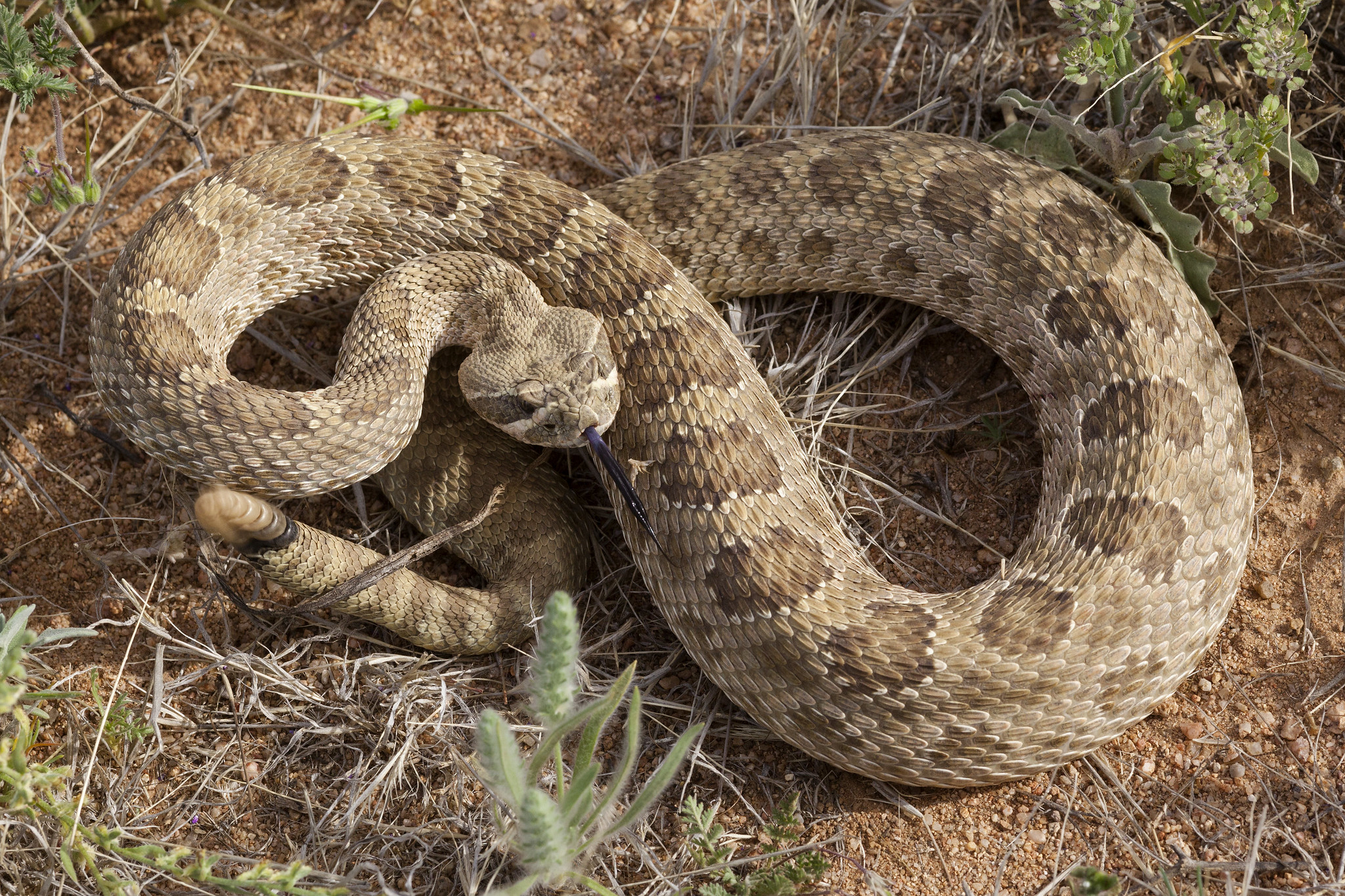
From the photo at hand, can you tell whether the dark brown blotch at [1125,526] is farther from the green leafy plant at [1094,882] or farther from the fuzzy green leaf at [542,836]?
the fuzzy green leaf at [542,836]

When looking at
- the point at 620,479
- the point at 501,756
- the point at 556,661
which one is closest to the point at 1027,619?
the point at 620,479

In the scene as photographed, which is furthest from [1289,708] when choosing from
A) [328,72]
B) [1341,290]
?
[328,72]

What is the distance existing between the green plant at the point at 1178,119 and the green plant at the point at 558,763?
3220 millimetres

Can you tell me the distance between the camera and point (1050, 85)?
516cm

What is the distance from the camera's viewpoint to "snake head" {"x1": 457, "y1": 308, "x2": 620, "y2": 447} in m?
4.27

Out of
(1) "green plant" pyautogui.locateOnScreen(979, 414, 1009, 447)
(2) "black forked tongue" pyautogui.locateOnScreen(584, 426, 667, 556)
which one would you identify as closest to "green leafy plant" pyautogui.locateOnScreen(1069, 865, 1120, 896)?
Result: (2) "black forked tongue" pyautogui.locateOnScreen(584, 426, 667, 556)

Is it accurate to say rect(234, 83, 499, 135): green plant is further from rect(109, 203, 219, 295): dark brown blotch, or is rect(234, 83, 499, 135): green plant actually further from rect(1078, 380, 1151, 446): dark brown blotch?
rect(1078, 380, 1151, 446): dark brown blotch

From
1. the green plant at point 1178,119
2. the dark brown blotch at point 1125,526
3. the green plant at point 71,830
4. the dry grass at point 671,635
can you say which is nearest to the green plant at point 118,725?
the dry grass at point 671,635

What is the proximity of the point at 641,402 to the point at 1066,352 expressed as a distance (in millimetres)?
1860

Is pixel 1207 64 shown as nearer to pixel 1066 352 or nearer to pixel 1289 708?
pixel 1066 352

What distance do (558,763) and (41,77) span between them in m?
3.57

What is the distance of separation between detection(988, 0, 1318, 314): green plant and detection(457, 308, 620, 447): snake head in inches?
90.4

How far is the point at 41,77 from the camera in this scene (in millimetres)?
4234

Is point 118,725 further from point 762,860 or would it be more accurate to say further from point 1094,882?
point 1094,882
